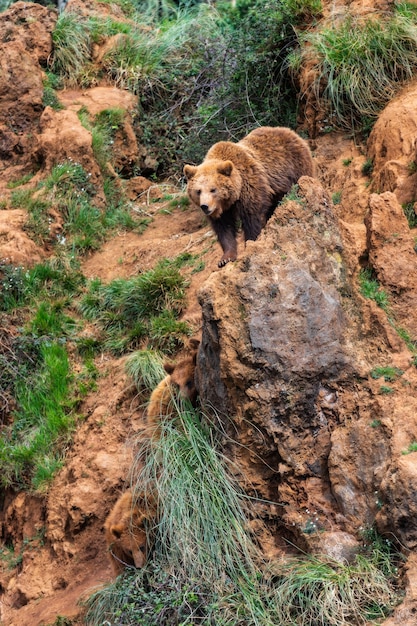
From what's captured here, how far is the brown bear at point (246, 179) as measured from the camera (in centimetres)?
827

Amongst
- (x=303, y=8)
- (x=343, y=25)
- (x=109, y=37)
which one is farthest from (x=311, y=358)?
(x=109, y=37)

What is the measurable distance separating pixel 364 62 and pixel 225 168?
2795 millimetres

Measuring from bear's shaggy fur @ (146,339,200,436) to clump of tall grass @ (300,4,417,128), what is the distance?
150 inches

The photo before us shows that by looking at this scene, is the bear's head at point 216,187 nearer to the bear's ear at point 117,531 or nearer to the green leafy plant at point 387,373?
the green leafy plant at point 387,373

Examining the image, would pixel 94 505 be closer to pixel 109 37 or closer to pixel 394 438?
pixel 394 438

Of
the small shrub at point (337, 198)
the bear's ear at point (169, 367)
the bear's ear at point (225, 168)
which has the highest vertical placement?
the bear's ear at point (225, 168)

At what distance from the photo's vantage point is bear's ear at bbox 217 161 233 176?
8211 mm

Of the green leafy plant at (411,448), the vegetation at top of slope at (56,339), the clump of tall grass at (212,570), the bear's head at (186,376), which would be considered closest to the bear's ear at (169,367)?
the bear's head at (186,376)

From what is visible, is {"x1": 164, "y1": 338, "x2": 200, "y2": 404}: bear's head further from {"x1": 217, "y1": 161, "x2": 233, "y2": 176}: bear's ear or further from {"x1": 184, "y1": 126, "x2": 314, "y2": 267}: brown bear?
{"x1": 217, "y1": 161, "x2": 233, "y2": 176}: bear's ear

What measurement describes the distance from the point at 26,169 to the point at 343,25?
440 cm

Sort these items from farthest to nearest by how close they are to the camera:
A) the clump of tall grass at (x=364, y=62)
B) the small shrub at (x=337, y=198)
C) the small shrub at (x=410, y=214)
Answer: the clump of tall grass at (x=364, y=62), the small shrub at (x=337, y=198), the small shrub at (x=410, y=214)

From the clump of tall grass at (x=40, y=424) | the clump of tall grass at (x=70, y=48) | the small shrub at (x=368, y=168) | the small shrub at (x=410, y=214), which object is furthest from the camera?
the clump of tall grass at (x=70, y=48)

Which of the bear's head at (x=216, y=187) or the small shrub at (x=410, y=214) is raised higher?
the bear's head at (x=216, y=187)

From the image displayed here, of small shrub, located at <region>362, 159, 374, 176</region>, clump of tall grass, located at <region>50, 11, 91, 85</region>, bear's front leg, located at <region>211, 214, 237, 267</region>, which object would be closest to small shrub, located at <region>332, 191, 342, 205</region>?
small shrub, located at <region>362, 159, 374, 176</region>
